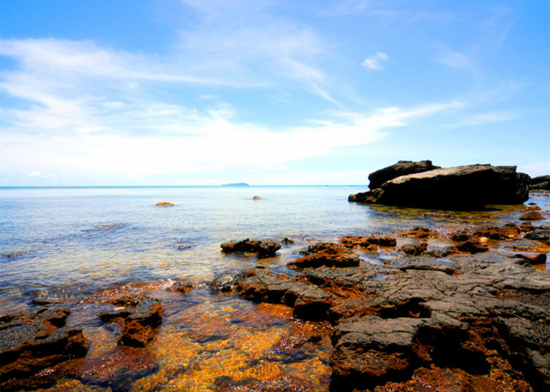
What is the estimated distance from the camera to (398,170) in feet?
179

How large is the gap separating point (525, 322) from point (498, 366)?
3.93 ft

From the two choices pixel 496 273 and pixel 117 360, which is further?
pixel 496 273

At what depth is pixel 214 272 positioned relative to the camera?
11984 millimetres

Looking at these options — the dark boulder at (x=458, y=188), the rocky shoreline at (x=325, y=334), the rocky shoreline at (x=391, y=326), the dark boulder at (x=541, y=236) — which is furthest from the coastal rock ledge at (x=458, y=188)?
the rocky shoreline at (x=325, y=334)

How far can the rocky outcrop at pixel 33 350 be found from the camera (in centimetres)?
511

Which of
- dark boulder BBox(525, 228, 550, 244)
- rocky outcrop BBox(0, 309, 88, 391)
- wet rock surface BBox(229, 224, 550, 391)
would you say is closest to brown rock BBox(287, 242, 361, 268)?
wet rock surface BBox(229, 224, 550, 391)

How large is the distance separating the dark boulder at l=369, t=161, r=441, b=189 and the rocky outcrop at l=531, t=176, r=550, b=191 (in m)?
73.2

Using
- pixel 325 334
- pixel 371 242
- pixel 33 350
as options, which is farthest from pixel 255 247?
pixel 33 350

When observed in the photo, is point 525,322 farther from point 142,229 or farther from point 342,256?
point 142,229

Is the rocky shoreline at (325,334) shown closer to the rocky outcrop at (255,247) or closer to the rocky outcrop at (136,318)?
the rocky outcrop at (136,318)

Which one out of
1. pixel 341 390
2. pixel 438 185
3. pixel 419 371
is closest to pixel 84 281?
pixel 341 390

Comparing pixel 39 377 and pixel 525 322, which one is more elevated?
pixel 525 322

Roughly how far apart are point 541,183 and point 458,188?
91577 millimetres

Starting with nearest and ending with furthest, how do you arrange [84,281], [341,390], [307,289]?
[341,390], [307,289], [84,281]
